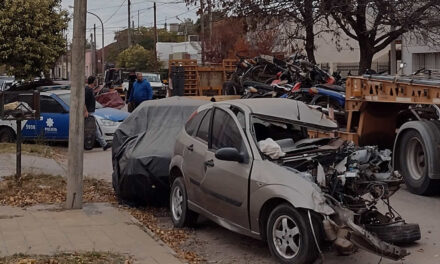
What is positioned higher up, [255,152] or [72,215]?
[255,152]

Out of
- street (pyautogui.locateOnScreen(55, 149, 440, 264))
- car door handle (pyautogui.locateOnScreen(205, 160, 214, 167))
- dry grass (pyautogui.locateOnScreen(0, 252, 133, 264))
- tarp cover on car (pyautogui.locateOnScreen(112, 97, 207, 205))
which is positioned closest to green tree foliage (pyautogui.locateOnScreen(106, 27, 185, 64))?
tarp cover on car (pyautogui.locateOnScreen(112, 97, 207, 205))

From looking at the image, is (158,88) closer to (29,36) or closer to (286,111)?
(29,36)

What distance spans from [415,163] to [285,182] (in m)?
4.59

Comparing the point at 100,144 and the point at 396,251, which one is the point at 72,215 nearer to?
the point at 396,251

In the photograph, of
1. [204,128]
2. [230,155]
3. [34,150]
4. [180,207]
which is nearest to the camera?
[230,155]

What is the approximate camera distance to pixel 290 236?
5.96 meters

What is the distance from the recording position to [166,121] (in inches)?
384

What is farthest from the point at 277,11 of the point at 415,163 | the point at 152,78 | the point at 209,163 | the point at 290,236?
the point at 152,78

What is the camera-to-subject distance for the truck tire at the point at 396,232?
639 cm

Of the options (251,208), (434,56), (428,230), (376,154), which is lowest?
(428,230)

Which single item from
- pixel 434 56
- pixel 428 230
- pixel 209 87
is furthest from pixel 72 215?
pixel 434 56

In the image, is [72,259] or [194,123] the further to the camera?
[194,123]

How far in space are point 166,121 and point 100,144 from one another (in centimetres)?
663

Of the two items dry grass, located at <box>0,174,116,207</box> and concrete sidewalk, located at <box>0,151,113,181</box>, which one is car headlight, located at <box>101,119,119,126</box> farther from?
dry grass, located at <box>0,174,116,207</box>
